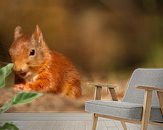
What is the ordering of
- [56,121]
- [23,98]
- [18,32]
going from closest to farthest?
[23,98] < [56,121] < [18,32]

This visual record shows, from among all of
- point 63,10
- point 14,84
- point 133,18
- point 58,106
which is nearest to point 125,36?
point 133,18

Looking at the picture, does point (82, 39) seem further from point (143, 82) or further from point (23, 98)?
point (23, 98)

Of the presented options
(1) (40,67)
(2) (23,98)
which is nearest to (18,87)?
(1) (40,67)

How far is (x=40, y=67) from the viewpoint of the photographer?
4.95 m

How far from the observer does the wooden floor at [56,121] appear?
14.3 ft

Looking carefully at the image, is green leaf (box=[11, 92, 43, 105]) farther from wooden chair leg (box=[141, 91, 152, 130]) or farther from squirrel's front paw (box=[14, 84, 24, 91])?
squirrel's front paw (box=[14, 84, 24, 91])

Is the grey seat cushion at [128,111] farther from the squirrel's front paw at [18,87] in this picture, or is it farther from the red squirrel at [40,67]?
the squirrel's front paw at [18,87]

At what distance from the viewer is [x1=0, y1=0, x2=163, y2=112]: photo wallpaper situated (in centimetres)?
493

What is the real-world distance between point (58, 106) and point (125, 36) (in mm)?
1431

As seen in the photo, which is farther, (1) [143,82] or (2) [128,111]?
(1) [143,82]

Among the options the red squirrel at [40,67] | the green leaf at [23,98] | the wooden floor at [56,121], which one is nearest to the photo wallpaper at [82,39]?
the red squirrel at [40,67]

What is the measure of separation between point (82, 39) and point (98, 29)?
28cm

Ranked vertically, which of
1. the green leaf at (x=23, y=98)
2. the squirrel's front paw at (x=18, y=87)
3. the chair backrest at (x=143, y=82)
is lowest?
the squirrel's front paw at (x=18, y=87)

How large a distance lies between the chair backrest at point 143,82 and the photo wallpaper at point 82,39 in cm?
143
